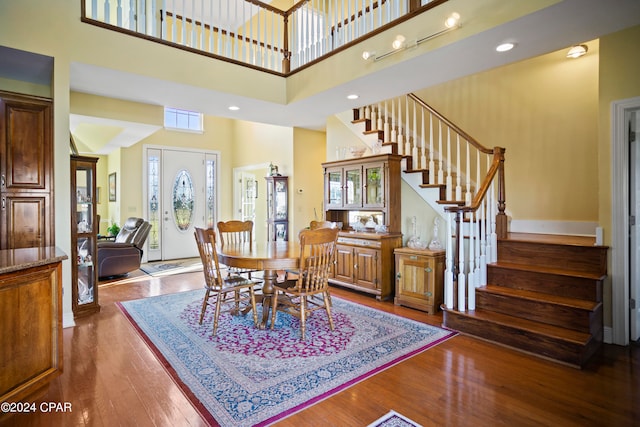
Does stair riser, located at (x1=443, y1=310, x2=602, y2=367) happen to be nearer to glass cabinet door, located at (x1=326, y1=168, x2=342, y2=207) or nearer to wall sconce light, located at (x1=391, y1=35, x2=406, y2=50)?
glass cabinet door, located at (x1=326, y1=168, x2=342, y2=207)

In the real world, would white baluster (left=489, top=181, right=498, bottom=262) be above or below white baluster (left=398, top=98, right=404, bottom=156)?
below

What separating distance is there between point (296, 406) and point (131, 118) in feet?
15.1

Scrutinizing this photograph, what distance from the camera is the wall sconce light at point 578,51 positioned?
4.07 m

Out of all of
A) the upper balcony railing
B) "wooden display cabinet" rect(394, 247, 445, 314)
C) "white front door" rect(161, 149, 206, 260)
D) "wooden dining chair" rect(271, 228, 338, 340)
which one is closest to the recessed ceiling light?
the upper balcony railing

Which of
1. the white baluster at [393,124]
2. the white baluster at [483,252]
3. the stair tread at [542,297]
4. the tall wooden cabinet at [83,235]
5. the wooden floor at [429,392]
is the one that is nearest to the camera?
the wooden floor at [429,392]

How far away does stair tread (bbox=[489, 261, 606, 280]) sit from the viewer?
2.96 meters

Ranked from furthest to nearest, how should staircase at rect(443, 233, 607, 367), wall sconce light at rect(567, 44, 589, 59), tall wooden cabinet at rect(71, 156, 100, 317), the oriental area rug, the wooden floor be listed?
wall sconce light at rect(567, 44, 589, 59)
tall wooden cabinet at rect(71, 156, 100, 317)
staircase at rect(443, 233, 607, 367)
the oriental area rug
the wooden floor

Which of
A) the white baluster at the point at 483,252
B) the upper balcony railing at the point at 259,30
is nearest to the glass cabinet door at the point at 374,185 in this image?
the white baluster at the point at 483,252

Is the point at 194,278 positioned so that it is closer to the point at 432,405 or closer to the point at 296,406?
the point at 296,406

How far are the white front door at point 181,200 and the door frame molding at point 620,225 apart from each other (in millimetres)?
7518

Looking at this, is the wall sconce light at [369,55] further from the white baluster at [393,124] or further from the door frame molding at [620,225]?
the door frame molding at [620,225]

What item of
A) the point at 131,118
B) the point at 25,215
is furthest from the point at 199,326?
the point at 131,118

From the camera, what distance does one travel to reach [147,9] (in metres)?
3.89

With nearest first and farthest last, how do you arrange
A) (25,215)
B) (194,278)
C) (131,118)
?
(25,215) < (131,118) < (194,278)
